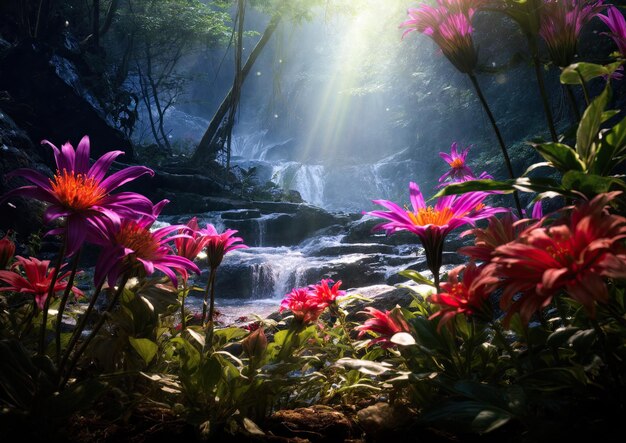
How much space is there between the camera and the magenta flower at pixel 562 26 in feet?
3.35

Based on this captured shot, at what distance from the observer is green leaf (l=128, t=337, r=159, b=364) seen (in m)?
0.90

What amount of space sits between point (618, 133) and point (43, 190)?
1.09 meters

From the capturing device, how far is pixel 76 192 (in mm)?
797

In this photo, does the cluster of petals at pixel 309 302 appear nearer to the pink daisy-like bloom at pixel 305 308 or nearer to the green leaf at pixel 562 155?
the pink daisy-like bloom at pixel 305 308

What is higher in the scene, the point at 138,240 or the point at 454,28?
the point at 454,28

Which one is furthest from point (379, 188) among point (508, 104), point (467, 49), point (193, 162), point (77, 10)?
point (467, 49)

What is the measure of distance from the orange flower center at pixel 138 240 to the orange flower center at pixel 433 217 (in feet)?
1.91

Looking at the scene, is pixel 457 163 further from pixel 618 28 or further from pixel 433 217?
pixel 433 217

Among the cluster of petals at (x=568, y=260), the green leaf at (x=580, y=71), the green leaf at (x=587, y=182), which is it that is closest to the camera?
the cluster of petals at (x=568, y=260)

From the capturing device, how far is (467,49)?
1.14m

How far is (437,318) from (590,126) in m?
0.50

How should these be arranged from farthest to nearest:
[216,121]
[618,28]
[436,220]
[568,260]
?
1. [216,121]
2. [618,28]
3. [436,220]
4. [568,260]

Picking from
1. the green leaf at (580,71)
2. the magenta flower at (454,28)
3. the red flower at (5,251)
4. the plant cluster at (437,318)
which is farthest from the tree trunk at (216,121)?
the green leaf at (580,71)

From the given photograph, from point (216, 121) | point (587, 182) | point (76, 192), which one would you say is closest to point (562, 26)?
point (587, 182)
